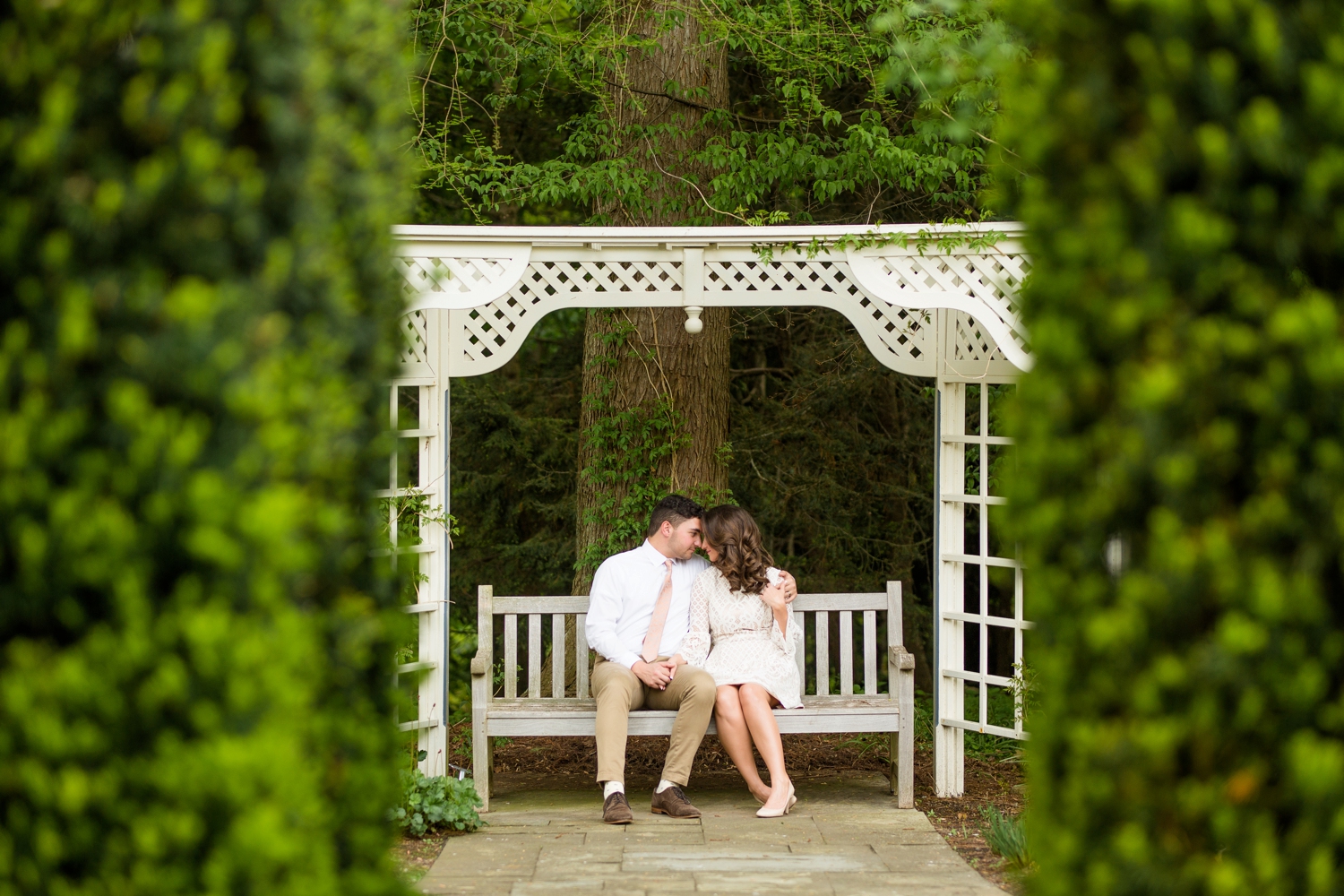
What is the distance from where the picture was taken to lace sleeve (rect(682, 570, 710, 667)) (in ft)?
16.8

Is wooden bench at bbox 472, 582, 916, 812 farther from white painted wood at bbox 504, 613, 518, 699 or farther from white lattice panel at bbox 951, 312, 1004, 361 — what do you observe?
white lattice panel at bbox 951, 312, 1004, 361

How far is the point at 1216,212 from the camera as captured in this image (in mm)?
1672

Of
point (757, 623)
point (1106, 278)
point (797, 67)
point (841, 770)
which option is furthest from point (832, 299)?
point (1106, 278)

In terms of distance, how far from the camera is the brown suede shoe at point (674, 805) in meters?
4.78

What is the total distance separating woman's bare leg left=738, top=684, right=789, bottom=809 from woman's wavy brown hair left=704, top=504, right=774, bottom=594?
45cm

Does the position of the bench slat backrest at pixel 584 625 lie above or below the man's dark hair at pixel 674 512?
below

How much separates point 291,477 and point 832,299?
3.71m

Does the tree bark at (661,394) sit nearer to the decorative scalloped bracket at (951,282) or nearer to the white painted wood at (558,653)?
the white painted wood at (558,653)

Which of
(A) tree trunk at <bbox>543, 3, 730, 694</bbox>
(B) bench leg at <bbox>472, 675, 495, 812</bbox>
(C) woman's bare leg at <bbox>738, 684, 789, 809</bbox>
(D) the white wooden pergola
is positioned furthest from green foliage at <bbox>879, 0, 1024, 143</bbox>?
(B) bench leg at <bbox>472, 675, 495, 812</bbox>

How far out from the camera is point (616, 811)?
4688 millimetres

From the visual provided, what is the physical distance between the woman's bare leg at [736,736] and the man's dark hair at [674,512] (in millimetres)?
769

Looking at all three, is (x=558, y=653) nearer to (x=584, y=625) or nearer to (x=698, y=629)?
(x=584, y=625)

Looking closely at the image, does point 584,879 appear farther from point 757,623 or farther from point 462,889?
point 757,623

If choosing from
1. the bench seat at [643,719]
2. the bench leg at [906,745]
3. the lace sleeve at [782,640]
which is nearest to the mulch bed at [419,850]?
the bench seat at [643,719]
